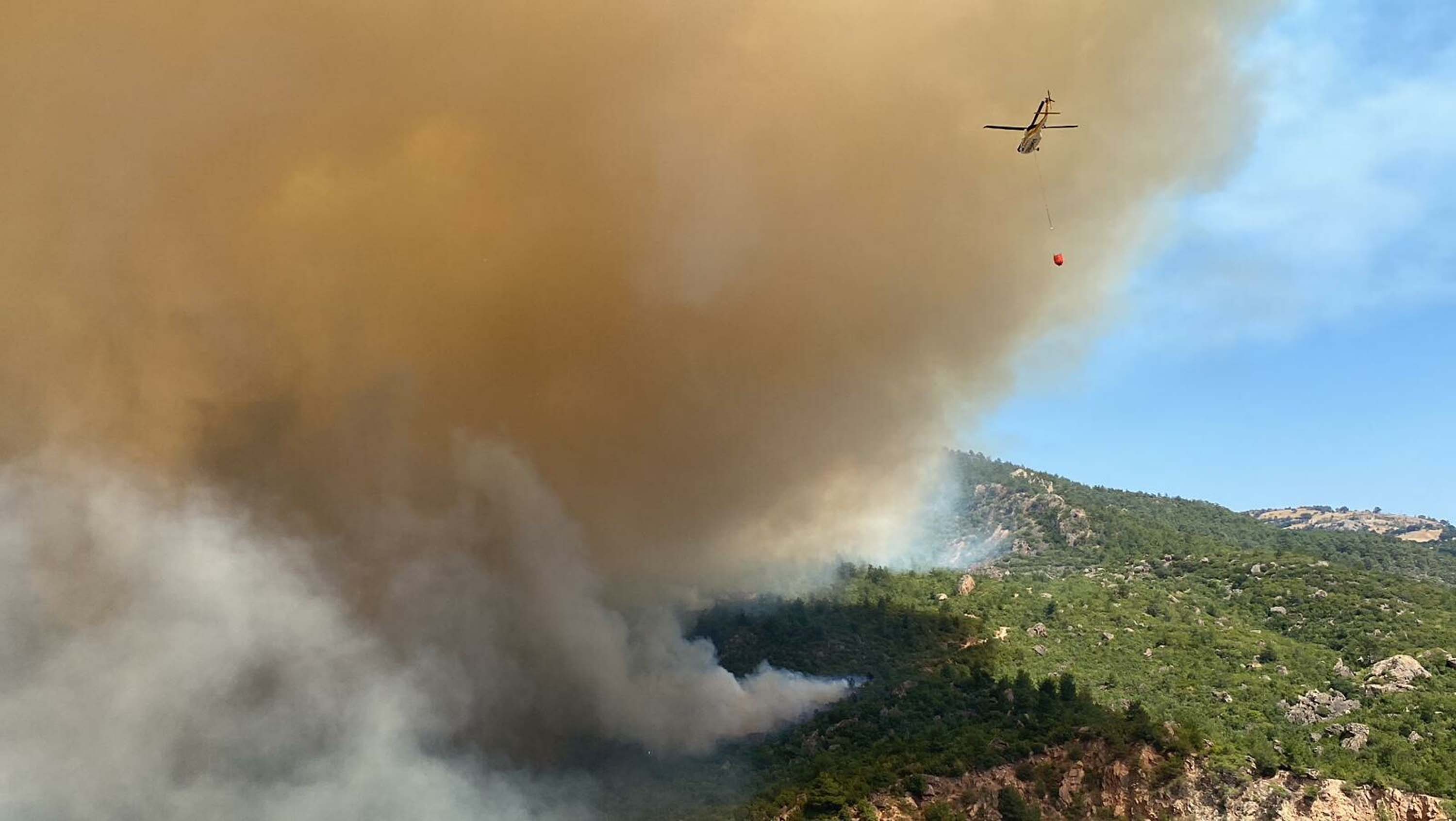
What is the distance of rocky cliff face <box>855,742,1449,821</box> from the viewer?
56219 millimetres

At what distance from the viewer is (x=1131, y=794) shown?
61406mm

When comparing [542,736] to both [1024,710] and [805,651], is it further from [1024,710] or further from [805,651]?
[1024,710]

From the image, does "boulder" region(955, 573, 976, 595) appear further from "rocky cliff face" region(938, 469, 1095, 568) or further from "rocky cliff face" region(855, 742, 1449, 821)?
"rocky cliff face" region(855, 742, 1449, 821)

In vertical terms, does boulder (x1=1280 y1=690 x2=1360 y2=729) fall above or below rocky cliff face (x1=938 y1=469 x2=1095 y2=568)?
below

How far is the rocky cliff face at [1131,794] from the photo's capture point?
56.2 metres

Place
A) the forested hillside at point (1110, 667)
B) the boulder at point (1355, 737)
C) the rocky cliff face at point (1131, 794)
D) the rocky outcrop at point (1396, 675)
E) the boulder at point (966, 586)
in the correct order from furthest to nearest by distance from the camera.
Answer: the boulder at point (966, 586) < the rocky outcrop at point (1396, 675) < the boulder at point (1355, 737) < the forested hillside at point (1110, 667) < the rocky cliff face at point (1131, 794)

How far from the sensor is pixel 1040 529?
6048 inches

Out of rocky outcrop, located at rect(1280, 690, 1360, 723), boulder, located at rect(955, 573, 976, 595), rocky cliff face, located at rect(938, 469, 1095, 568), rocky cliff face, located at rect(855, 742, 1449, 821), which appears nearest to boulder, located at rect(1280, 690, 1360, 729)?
rocky outcrop, located at rect(1280, 690, 1360, 723)

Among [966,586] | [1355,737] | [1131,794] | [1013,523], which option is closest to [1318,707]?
[1355,737]

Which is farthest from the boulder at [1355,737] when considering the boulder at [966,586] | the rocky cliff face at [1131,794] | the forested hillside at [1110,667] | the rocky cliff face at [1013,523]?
the rocky cliff face at [1013,523]

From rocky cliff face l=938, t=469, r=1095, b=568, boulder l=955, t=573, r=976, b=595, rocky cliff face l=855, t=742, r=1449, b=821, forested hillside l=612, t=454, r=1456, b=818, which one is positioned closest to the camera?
rocky cliff face l=855, t=742, r=1449, b=821

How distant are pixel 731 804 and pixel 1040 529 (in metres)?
104

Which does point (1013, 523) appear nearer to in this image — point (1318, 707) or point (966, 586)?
point (966, 586)

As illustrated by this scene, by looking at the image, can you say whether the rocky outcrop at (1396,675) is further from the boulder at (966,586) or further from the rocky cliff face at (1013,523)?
the rocky cliff face at (1013,523)
